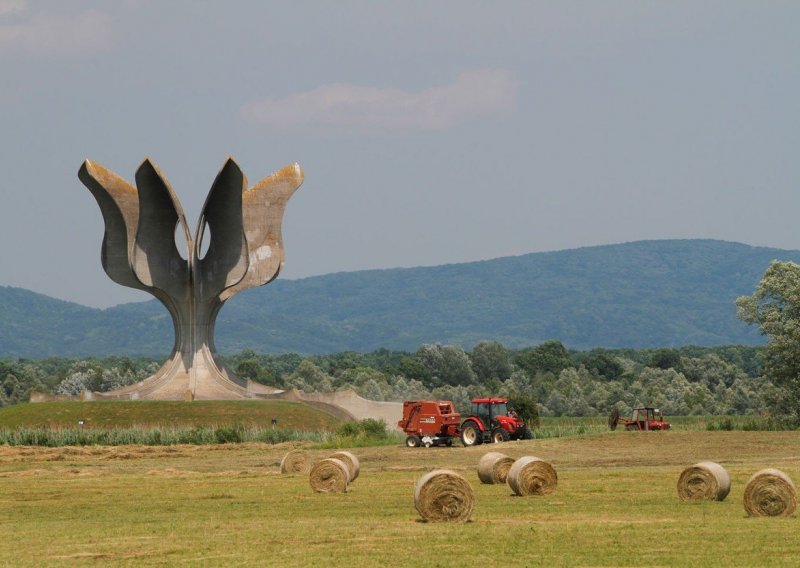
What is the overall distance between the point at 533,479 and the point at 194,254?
39.6 metres

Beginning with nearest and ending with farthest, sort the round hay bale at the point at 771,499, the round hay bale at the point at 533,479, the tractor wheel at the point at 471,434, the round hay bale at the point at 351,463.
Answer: the round hay bale at the point at 771,499
the round hay bale at the point at 533,479
the round hay bale at the point at 351,463
the tractor wheel at the point at 471,434

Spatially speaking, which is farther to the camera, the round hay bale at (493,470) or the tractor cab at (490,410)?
the tractor cab at (490,410)

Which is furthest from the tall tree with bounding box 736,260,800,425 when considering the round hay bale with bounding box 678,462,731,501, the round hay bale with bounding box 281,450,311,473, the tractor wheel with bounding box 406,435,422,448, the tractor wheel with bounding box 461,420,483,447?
the round hay bale with bounding box 678,462,731,501

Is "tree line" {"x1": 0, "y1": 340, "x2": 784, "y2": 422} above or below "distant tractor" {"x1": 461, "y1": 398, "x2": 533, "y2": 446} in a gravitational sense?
above

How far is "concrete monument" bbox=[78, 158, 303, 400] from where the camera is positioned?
62.5 metres

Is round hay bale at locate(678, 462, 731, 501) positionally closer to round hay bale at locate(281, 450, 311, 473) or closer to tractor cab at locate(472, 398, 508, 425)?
round hay bale at locate(281, 450, 311, 473)

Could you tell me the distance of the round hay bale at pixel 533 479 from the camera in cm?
2575

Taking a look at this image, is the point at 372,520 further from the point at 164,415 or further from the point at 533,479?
the point at 164,415

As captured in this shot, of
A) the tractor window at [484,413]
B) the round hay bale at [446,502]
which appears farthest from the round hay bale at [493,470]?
the tractor window at [484,413]

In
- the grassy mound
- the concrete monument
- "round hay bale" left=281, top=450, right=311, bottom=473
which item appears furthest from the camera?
the concrete monument

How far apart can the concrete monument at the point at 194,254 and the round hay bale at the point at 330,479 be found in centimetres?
3520

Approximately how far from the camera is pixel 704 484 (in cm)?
2427

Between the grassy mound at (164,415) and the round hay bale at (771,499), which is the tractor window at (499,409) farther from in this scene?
the round hay bale at (771,499)

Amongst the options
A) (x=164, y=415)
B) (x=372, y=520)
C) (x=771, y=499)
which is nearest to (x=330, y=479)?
(x=372, y=520)
